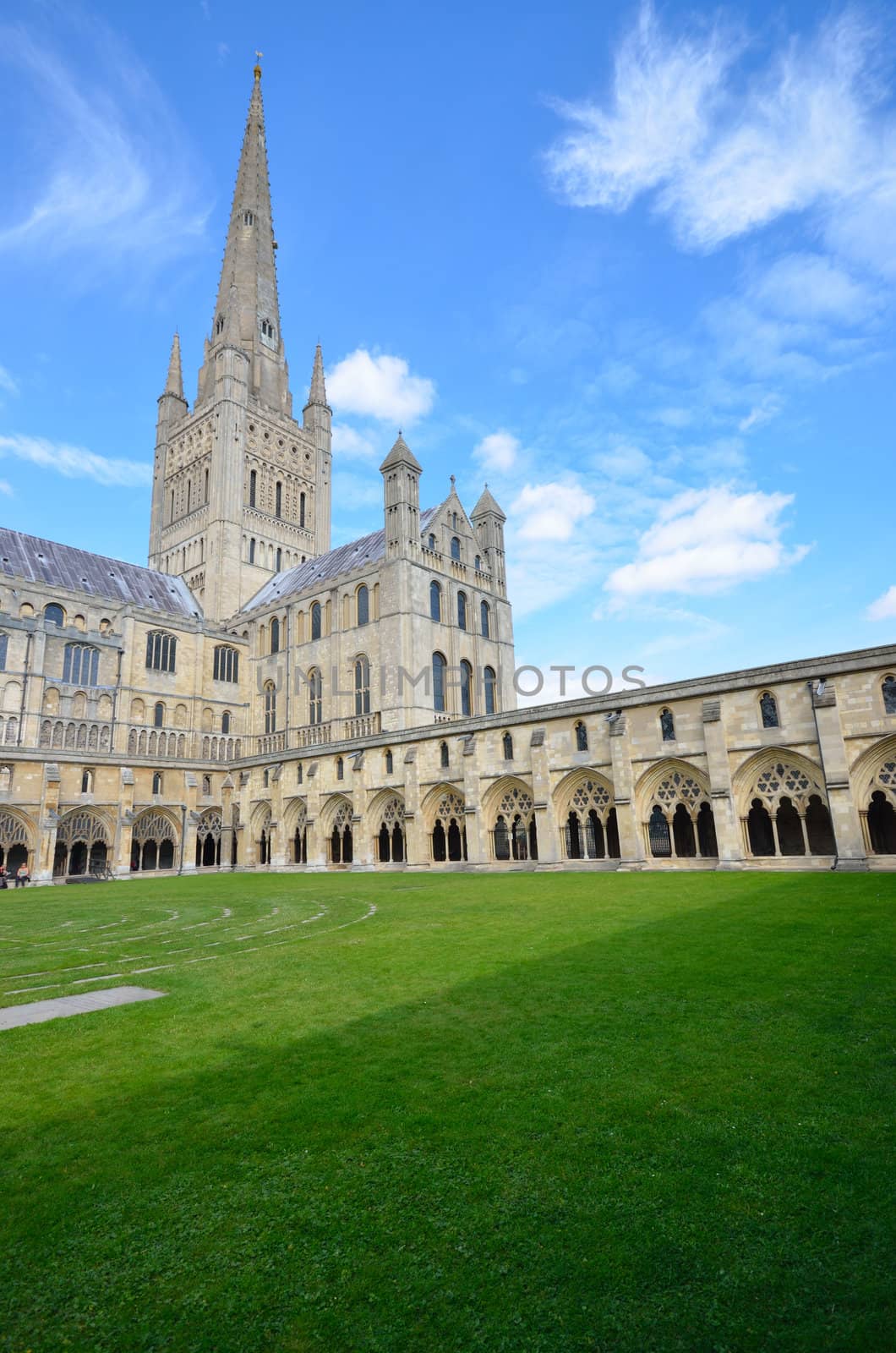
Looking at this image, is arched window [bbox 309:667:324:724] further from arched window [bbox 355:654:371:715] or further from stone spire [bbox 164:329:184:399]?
stone spire [bbox 164:329:184:399]

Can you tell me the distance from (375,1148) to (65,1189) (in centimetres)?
180

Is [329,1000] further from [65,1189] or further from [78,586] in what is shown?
[78,586]

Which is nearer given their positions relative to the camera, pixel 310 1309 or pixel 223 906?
pixel 310 1309

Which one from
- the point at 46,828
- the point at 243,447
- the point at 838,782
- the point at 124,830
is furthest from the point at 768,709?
the point at 243,447

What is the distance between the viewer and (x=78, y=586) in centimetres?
5112

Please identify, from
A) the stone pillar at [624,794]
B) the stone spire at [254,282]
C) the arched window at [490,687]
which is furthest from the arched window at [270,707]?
the stone pillar at [624,794]

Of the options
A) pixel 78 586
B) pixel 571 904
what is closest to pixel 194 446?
pixel 78 586

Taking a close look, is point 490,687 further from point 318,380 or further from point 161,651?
point 318,380

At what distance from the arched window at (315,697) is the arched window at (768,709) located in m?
31.7

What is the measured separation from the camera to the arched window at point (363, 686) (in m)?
46.2

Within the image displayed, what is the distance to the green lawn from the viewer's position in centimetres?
311

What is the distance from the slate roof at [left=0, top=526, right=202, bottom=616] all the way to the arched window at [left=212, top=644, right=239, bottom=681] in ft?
14.5

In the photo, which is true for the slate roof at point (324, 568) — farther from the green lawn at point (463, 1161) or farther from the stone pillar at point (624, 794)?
the green lawn at point (463, 1161)

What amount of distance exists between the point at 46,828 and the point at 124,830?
4.55 m
